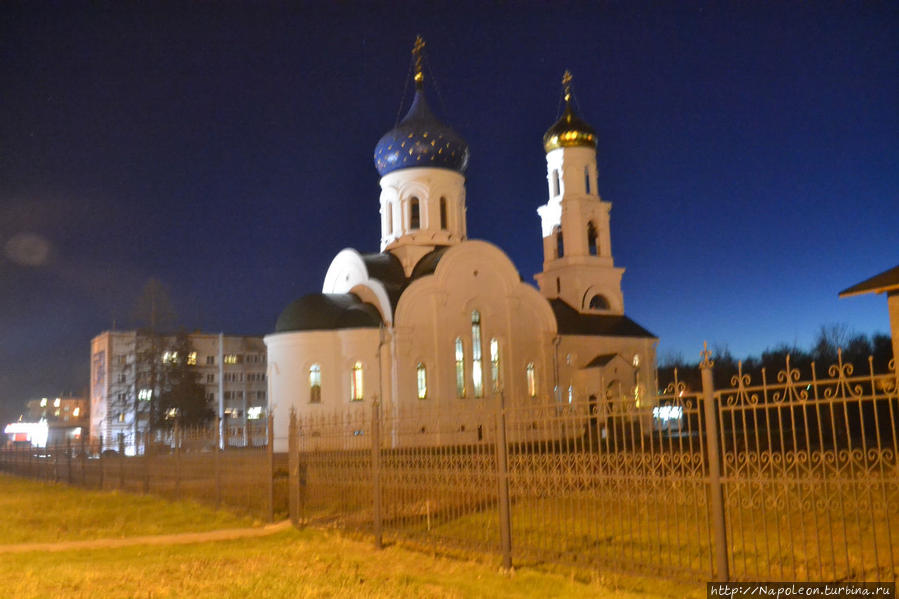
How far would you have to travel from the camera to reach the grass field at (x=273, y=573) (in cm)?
700

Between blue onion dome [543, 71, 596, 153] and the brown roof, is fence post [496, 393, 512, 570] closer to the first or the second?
the brown roof

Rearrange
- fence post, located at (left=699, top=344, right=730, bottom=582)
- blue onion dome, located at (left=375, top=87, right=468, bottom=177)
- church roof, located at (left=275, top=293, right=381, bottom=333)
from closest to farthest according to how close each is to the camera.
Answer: fence post, located at (left=699, top=344, right=730, bottom=582) → church roof, located at (left=275, top=293, right=381, bottom=333) → blue onion dome, located at (left=375, top=87, right=468, bottom=177)

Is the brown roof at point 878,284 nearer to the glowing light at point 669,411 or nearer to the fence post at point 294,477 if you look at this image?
the glowing light at point 669,411

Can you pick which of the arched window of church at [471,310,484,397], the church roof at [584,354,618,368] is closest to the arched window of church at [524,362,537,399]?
the arched window of church at [471,310,484,397]

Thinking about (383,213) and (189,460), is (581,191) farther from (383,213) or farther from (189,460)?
(189,460)

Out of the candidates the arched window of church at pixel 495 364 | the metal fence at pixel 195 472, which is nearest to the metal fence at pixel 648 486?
the metal fence at pixel 195 472

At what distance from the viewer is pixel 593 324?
29.7m

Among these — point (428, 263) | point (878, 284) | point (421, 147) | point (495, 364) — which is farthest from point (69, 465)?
point (878, 284)

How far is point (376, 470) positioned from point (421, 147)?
19462 mm

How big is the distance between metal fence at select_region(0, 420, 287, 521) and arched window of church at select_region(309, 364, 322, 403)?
5.88m

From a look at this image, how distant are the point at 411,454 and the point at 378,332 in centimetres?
1472

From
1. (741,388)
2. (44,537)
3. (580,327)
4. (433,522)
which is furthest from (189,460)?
(580,327)

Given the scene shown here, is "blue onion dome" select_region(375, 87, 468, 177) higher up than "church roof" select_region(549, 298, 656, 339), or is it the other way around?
"blue onion dome" select_region(375, 87, 468, 177)

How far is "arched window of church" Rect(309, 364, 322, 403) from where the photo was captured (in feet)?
79.4
